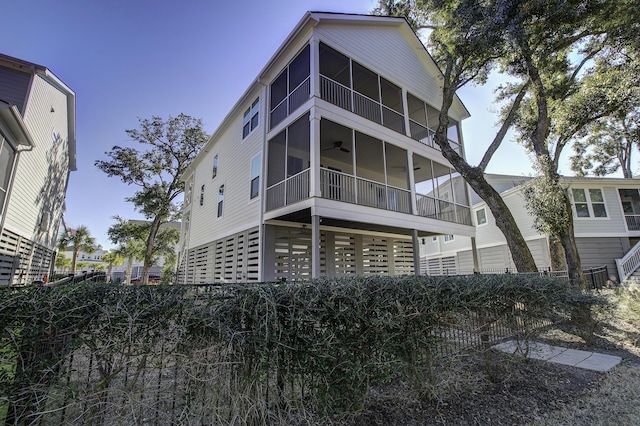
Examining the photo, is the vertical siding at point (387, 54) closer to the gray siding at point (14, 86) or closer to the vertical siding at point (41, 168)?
the gray siding at point (14, 86)

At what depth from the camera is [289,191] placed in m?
8.77

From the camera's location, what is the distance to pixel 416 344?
305cm

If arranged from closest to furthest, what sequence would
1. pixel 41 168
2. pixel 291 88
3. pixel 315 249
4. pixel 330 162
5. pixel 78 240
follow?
pixel 315 249 → pixel 291 88 → pixel 41 168 → pixel 330 162 → pixel 78 240

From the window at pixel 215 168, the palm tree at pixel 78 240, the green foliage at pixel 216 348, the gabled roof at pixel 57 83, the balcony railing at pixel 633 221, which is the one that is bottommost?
the green foliage at pixel 216 348

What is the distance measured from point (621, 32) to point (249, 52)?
14.1 m

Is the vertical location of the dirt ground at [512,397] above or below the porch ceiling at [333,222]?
below

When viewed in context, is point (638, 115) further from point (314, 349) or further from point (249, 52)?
point (314, 349)

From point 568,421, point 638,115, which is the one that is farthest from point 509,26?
point 568,421

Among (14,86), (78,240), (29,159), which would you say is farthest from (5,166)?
(78,240)

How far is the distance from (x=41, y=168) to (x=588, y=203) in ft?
89.6

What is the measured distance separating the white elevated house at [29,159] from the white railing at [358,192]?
25.9ft

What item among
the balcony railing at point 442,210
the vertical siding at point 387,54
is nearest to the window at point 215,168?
the vertical siding at point 387,54

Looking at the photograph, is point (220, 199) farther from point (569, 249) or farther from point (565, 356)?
point (569, 249)

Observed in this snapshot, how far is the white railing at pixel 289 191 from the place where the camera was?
817 cm
